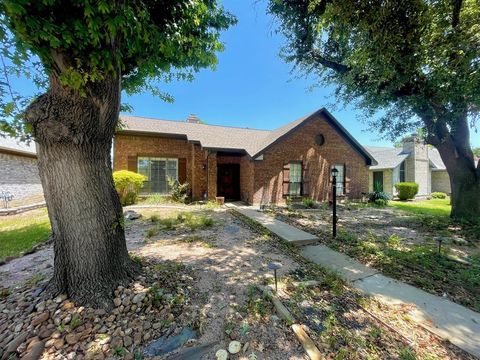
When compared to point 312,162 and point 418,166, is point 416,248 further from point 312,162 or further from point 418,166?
point 418,166

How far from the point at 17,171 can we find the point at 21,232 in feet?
26.7

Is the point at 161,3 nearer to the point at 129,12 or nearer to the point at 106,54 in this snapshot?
the point at 129,12

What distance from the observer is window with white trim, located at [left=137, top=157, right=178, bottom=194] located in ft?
42.1

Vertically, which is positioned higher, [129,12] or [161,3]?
[161,3]

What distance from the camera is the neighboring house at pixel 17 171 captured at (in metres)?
11.1

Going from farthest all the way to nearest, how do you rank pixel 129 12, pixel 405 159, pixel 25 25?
1. pixel 405 159
2. pixel 129 12
3. pixel 25 25

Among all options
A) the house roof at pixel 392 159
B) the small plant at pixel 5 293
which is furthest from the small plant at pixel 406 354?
the house roof at pixel 392 159

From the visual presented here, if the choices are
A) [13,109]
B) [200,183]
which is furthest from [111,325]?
[200,183]

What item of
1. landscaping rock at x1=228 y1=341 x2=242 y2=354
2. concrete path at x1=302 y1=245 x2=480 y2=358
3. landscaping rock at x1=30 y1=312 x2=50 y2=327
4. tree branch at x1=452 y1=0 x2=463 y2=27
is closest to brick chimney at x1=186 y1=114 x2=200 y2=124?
tree branch at x1=452 y1=0 x2=463 y2=27

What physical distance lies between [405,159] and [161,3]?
23.7m

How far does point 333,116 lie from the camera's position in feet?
44.5

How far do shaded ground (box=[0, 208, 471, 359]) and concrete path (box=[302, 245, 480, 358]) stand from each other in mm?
216

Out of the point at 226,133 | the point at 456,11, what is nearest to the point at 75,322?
the point at 456,11

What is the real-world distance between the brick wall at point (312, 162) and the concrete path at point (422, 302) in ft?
24.8
